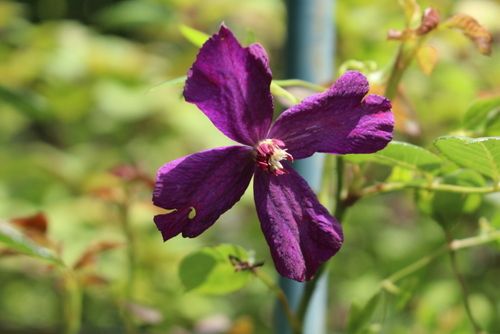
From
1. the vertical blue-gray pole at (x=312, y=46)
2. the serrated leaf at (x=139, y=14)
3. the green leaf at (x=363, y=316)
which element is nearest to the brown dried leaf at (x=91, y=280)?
the vertical blue-gray pole at (x=312, y=46)

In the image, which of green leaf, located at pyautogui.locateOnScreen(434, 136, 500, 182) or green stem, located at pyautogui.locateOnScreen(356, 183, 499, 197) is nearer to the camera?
green leaf, located at pyautogui.locateOnScreen(434, 136, 500, 182)

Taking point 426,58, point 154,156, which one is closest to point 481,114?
point 426,58

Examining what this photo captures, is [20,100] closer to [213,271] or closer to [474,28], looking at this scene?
[213,271]

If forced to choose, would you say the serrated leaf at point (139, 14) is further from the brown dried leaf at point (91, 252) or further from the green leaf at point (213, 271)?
the green leaf at point (213, 271)

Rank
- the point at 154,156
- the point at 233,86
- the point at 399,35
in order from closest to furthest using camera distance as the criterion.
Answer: the point at 233,86 → the point at 399,35 → the point at 154,156

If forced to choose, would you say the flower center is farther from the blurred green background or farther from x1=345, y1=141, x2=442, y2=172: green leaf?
the blurred green background

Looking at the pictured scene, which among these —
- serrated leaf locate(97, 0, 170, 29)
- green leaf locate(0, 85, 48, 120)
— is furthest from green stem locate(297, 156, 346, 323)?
serrated leaf locate(97, 0, 170, 29)
